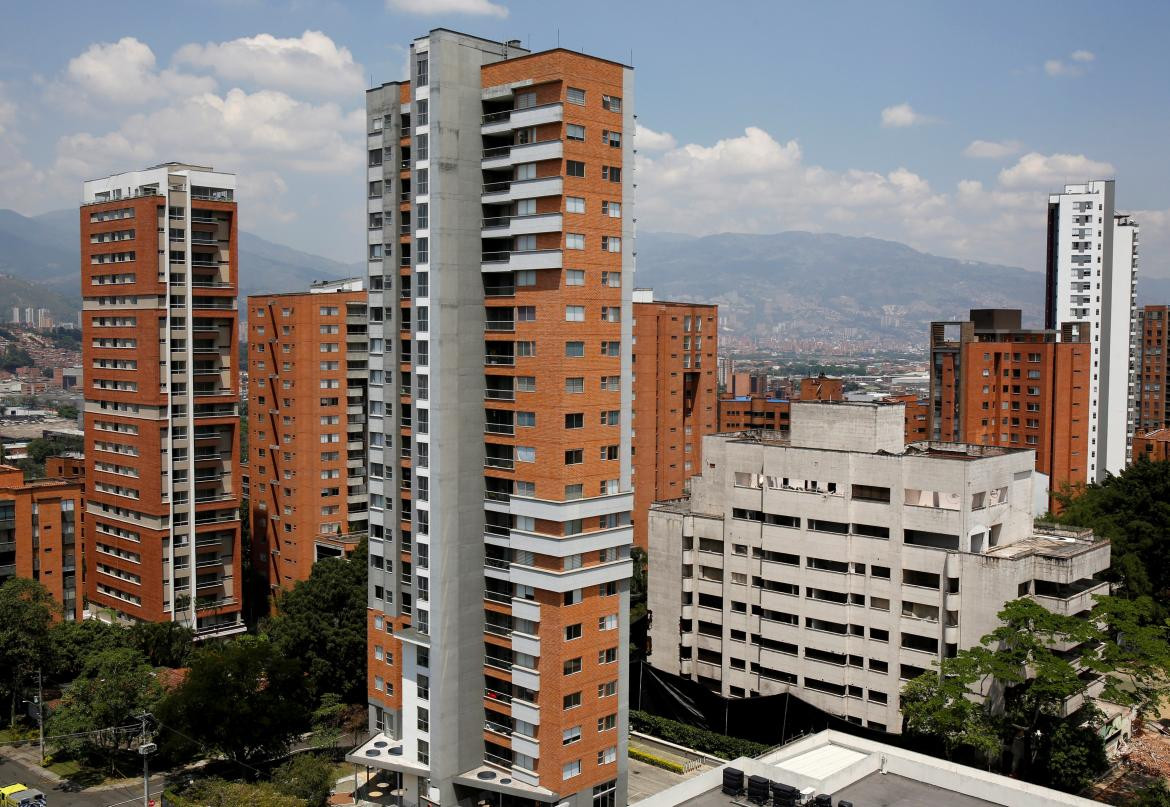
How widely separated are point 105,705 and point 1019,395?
74001mm

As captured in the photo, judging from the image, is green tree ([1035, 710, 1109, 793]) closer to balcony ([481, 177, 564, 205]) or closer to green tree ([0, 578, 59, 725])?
balcony ([481, 177, 564, 205])

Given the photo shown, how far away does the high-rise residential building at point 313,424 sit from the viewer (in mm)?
73375

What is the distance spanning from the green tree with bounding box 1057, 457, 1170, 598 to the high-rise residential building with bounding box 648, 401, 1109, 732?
45.8 feet

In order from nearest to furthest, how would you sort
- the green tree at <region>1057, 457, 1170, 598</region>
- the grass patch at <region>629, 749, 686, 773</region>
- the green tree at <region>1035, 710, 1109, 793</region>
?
1. the green tree at <region>1035, 710, 1109, 793</region>
2. the grass patch at <region>629, 749, 686, 773</region>
3. the green tree at <region>1057, 457, 1170, 598</region>

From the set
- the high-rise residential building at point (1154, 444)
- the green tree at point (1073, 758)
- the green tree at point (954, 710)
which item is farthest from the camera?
the high-rise residential building at point (1154, 444)

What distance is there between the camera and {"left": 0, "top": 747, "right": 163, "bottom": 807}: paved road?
150 feet

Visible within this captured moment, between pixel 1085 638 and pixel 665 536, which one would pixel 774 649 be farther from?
pixel 1085 638

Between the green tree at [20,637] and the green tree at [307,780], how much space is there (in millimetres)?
18250

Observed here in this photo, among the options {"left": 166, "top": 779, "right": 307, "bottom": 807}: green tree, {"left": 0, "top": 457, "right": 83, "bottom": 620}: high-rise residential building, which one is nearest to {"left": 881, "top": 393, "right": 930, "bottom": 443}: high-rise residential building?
{"left": 0, "top": 457, "right": 83, "bottom": 620}: high-rise residential building

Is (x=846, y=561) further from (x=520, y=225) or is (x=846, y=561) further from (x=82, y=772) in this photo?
(x=82, y=772)

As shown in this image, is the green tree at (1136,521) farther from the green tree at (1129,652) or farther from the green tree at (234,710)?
the green tree at (234,710)

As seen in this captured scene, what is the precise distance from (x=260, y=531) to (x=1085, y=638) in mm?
61603

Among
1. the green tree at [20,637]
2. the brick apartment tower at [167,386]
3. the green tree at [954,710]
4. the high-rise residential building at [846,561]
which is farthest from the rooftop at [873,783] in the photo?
the brick apartment tower at [167,386]


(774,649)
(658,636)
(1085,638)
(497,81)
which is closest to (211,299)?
(497,81)
